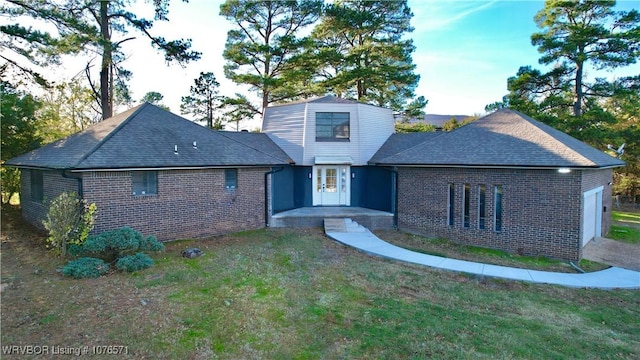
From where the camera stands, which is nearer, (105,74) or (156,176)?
(156,176)

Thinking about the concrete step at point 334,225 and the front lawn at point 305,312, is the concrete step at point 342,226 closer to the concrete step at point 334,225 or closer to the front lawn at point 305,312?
the concrete step at point 334,225

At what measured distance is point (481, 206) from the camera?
39.8ft

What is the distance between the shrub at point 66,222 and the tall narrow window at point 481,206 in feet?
40.3

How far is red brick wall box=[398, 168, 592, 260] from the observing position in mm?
10508

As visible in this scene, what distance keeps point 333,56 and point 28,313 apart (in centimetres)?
2268

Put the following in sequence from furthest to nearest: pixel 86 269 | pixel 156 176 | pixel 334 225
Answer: pixel 334 225 < pixel 156 176 < pixel 86 269

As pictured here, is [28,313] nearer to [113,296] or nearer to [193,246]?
[113,296]

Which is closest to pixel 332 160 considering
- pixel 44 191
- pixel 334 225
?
pixel 334 225

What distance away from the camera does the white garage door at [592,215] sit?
11.6m

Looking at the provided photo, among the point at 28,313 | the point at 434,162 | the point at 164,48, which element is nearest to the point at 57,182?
the point at 28,313

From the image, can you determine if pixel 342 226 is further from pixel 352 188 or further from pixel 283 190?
pixel 283 190

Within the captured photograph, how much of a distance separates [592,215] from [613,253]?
159 centimetres

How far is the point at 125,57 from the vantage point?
19.2 meters

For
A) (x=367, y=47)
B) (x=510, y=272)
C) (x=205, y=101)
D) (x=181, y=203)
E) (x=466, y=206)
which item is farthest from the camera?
(x=205, y=101)
